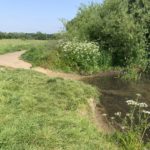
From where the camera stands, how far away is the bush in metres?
24.2

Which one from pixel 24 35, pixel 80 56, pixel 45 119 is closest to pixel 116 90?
pixel 80 56

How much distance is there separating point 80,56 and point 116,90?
21.7 ft

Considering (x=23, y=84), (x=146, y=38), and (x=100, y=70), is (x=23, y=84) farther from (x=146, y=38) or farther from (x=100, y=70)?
(x=146, y=38)

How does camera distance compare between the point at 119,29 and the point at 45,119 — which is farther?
the point at 119,29

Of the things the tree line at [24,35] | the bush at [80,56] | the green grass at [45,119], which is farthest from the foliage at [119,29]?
the tree line at [24,35]

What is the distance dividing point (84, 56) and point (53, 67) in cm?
233

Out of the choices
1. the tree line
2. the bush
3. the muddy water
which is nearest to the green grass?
the muddy water

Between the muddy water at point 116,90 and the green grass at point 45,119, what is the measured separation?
0.98 metres

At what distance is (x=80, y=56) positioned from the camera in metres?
24.5

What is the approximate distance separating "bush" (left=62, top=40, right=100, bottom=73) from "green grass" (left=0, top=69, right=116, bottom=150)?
9.71 meters

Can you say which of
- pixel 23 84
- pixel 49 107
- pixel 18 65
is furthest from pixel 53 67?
pixel 49 107

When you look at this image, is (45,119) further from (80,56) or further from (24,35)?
(24,35)

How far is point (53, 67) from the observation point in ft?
75.9

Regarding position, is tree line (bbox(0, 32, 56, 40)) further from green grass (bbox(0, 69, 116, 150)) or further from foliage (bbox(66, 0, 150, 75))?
green grass (bbox(0, 69, 116, 150))
